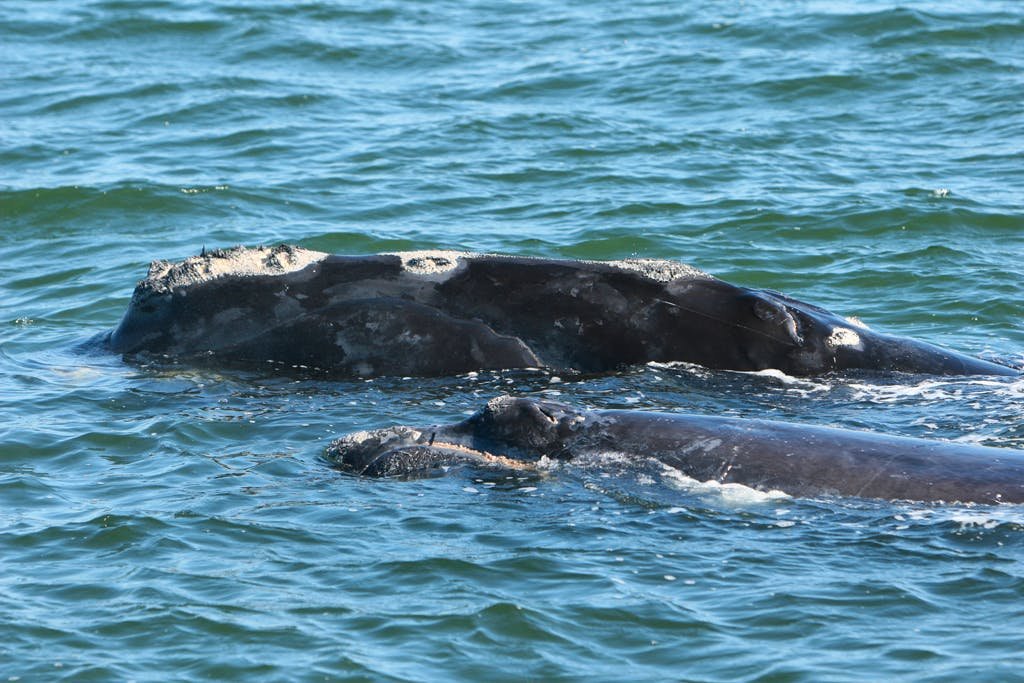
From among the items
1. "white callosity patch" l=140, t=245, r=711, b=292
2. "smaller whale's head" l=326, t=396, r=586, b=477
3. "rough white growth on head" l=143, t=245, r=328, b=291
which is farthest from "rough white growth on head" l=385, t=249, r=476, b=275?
"smaller whale's head" l=326, t=396, r=586, b=477

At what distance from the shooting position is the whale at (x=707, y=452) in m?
8.61

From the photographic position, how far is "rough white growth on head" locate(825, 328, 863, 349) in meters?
11.1

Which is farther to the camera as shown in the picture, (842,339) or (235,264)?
(235,264)

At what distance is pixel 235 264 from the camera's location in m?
11.5

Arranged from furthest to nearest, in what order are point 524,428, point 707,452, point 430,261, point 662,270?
point 430,261, point 662,270, point 524,428, point 707,452

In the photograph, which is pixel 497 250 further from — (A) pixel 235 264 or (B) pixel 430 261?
(A) pixel 235 264

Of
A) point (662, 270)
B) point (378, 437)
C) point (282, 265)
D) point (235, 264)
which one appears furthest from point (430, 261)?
point (378, 437)

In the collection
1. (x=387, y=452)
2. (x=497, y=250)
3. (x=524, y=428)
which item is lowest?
(x=497, y=250)

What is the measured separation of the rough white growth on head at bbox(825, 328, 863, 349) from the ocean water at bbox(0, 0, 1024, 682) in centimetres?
34

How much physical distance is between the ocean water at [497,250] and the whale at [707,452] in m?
0.16

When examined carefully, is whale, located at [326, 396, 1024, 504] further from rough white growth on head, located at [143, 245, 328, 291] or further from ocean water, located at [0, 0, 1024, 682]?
rough white growth on head, located at [143, 245, 328, 291]

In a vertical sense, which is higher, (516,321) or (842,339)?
(516,321)

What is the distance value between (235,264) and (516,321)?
82.6 inches

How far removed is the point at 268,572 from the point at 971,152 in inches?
528
